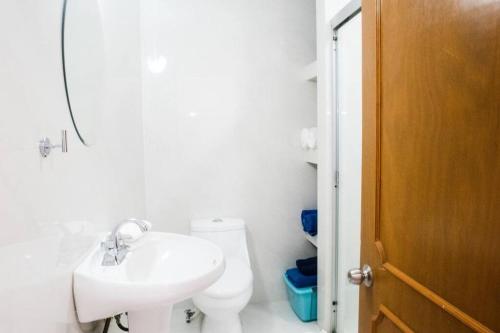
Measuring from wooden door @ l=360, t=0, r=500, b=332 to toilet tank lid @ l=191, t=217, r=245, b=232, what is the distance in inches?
49.4

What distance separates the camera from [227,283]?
161cm

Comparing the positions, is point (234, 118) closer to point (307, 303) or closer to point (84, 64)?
point (84, 64)

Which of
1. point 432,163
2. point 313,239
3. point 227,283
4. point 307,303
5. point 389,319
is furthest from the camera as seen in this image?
point 313,239

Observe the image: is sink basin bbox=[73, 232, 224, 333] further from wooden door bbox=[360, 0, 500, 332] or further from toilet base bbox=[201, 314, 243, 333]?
toilet base bbox=[201, 314, 243, 333]

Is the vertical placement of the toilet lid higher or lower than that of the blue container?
higher

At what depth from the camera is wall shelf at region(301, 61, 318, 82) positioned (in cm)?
198

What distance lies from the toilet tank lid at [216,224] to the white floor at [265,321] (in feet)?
2.03

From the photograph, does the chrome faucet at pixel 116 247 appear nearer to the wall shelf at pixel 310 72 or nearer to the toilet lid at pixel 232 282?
the toilet lid at pixel 232 282

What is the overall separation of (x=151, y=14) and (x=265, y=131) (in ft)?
3.68

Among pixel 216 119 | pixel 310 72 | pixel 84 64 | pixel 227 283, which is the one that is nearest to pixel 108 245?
pixel 84 64

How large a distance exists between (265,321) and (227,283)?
0.61 m

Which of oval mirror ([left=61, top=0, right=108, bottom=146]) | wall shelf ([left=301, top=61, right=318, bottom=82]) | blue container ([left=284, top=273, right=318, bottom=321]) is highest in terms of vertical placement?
wall shelf ([left=301, top=61, right=318, bottom=82])

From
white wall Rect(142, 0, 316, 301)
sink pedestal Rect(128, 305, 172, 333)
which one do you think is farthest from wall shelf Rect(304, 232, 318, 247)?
sink pedestal Rect(128, 305, 172, 333)

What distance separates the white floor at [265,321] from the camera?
74.3 inches
